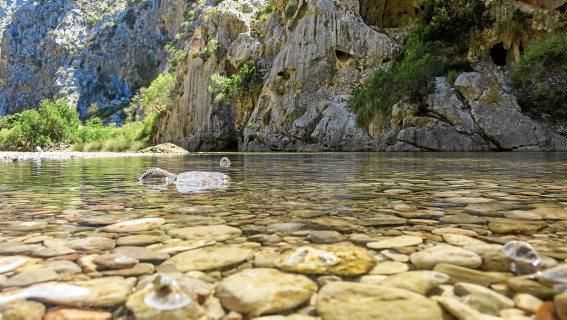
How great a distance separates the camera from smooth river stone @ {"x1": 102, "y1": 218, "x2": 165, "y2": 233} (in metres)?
2.62

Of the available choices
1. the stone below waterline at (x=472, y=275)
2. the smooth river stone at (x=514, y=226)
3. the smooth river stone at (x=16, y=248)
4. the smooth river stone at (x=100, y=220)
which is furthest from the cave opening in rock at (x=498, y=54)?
the smooth river stone at (x=16, y=248)

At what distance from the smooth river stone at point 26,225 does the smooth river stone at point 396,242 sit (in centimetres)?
223

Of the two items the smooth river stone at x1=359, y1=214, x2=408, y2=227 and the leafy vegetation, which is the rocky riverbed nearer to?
the smooth river stone at x1=359, y1=214, x2=408, y2=227

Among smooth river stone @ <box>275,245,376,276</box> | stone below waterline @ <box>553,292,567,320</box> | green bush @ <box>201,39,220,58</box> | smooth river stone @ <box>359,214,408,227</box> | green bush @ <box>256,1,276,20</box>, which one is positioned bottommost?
smooth river stone @ <box>359,214,408,227</box>

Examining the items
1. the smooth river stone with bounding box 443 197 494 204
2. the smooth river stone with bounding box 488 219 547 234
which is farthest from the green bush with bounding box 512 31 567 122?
the smooth river stone with bounding box 488 219 547 234

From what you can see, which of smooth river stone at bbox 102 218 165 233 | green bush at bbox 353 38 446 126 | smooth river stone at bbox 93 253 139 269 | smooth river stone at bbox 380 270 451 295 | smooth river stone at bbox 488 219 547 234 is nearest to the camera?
smooth river stone at bbox 380 270 451 295

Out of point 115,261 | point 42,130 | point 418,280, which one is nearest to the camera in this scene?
point 418,280

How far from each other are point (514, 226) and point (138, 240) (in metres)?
2.34

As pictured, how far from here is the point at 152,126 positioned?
5416 centimetres

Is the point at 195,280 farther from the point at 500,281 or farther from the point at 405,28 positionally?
the point at 405,28

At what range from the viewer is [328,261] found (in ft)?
5.87

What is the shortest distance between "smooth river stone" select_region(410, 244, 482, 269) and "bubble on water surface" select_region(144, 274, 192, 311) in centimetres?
103

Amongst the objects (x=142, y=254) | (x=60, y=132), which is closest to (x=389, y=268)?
(x=142, y=254)

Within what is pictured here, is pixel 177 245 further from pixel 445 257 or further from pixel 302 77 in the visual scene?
pixel 302 77
